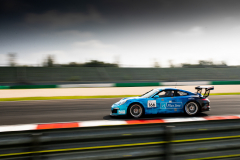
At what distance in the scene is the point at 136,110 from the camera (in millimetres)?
7191

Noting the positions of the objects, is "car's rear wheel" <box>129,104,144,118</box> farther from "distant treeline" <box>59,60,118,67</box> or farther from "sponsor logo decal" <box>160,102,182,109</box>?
"distant treeline" <box>59,60,118,67</box>

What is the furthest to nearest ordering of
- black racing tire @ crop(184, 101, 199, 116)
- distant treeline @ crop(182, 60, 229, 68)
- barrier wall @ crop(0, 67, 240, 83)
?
distant treeline @ crop(182, 60, 229, 68) → barrier wall @ crop(0, 67, 240, 83) → black racing tire @ crop(184, 101, 199, 116)

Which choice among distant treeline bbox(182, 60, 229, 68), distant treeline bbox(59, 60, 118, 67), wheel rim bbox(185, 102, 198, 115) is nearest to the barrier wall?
distant treeline bbox(59, 60, 118, 67)

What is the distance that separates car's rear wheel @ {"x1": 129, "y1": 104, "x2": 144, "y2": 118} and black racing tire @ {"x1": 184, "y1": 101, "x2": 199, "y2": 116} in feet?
5.85

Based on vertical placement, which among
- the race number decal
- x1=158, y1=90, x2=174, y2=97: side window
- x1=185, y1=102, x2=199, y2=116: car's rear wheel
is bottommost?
x1=185, y1=102, x2=199, y2=116: car's rear wheel

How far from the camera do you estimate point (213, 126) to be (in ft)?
8.08

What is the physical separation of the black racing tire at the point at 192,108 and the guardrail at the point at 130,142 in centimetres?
502

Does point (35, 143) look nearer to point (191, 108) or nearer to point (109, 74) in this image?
point (191, 108)

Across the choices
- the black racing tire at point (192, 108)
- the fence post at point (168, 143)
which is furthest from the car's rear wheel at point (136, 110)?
the fence post at point (168, 143)

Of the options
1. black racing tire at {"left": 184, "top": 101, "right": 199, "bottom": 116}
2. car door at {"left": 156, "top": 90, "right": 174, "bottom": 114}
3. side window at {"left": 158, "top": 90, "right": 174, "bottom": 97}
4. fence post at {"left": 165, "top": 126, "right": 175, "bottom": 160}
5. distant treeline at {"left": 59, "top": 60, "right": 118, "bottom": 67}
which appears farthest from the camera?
distant treeline at {"left": 59, "top": 60, "right": 118, "bottom": 67}

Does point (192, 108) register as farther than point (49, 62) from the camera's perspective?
No

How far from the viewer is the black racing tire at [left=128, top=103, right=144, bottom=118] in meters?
7.13

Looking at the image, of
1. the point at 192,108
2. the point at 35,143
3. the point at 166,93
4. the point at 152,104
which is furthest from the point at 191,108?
the point at 35,143

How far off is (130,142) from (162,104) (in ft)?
17.1
